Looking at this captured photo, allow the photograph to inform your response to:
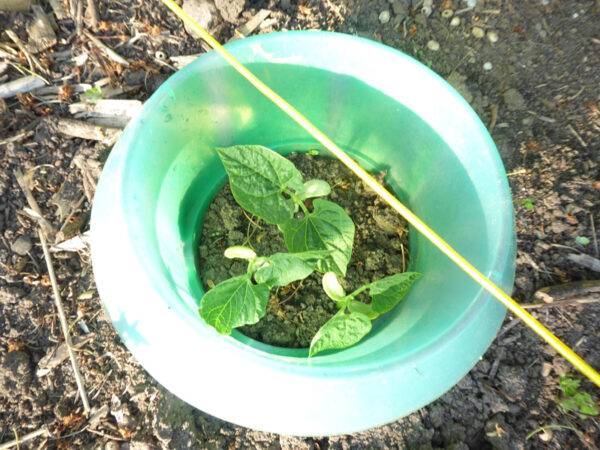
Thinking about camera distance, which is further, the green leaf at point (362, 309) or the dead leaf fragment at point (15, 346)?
the dead leaf fragment at point (15, 346)

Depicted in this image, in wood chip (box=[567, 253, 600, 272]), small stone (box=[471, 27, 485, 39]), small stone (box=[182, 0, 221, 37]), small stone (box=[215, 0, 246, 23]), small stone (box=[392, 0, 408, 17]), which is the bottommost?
wood chip (box=[567, 253, 600, 272])

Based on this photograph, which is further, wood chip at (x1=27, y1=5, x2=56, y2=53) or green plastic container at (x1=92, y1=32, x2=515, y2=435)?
wood chip at (x1=27, y1=5, x2=56, y2=53)

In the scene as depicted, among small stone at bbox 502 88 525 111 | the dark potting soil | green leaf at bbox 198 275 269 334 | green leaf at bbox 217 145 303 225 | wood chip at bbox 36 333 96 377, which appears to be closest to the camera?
green leaf at bbox 198 275 269 334

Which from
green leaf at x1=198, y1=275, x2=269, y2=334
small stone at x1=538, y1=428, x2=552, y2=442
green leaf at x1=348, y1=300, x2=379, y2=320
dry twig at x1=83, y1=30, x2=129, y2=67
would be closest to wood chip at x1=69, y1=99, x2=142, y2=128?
dry twig at x1=83, y1=30, x2=129, y2=67

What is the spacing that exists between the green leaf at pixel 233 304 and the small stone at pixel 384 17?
870mm

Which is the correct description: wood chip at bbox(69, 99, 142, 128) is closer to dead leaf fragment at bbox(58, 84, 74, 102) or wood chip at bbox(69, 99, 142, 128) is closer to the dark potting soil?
dead leaf fragment at bbox(58, 84, 74, 102)

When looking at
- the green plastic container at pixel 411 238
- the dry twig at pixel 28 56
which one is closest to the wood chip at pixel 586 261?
the green plastic container at pixel 411 238

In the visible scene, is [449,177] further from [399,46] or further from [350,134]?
[399,46]

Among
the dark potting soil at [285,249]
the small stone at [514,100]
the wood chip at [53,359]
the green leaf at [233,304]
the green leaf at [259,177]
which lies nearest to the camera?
the green leaf at [233,304]

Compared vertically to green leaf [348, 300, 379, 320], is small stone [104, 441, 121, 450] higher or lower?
lower

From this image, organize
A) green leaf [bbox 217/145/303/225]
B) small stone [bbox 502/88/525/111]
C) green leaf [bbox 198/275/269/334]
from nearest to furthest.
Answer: green leaf [bbox 198/275/269/334] < green leaf [bbox 217/145/303/225] < small stone [bbox 502/88/525/111]

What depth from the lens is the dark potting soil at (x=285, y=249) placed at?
1025mm

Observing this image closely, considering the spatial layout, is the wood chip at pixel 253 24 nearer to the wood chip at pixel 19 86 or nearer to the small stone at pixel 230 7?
the small stone at pixel 230 7

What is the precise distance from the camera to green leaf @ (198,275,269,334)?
746 mm
